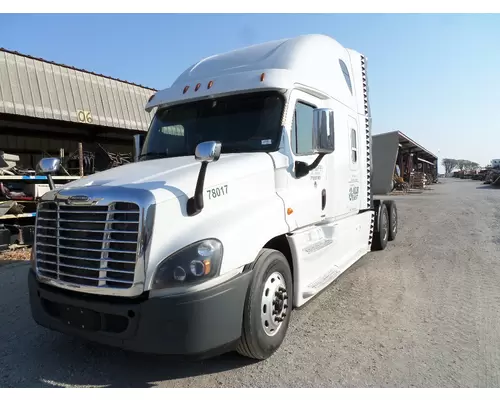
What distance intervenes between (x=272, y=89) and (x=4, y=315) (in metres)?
4.34

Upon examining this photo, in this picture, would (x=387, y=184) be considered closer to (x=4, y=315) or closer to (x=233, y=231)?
(x=233, y=231)

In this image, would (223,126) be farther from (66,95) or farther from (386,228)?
(66,95)

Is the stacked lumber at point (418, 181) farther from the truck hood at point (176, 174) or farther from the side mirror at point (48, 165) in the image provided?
the side mirror at point (48, 165)

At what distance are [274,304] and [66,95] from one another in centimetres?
1121

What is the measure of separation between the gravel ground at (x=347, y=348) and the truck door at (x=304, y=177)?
48.7 inches

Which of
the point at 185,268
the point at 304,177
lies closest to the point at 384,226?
the point at 304,177

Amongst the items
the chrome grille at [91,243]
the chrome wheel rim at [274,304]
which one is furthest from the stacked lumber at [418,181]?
Answer: the chrome grille at [91,243]

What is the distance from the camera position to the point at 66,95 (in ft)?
38.9

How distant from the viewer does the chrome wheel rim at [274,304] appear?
3381mm

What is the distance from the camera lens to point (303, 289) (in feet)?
13.0

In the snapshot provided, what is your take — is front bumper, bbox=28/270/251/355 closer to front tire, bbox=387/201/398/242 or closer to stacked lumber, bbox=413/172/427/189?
front tire, bbox=387/201/398/242

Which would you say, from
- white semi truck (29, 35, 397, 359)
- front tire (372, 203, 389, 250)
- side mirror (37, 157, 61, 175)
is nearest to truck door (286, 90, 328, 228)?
white semi truck (29, 35, 397, 359)

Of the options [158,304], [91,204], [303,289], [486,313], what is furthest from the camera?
[486,313]

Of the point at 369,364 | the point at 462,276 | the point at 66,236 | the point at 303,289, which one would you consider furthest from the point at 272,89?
the point at 462,276
